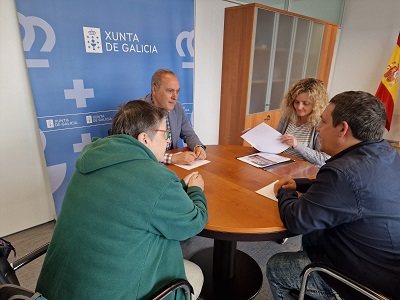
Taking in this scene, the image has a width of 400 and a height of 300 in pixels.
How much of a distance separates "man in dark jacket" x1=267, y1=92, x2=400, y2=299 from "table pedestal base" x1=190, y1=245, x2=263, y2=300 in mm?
685

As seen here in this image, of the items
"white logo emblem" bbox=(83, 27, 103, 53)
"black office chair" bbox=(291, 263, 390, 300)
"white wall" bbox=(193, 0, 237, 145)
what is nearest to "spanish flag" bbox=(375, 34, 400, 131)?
"white wall" bbox=(193, 0, 237, 145)

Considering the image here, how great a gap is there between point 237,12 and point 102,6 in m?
1.53

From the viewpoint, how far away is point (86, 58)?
2178 mm

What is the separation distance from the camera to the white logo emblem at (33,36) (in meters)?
1.87

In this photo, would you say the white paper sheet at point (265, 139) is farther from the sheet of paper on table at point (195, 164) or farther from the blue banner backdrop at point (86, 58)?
the blue banner backdrop at point (86, 58)

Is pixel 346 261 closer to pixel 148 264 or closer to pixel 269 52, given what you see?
pixel 148 264

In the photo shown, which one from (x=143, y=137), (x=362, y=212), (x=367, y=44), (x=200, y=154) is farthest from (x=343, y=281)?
(x=367, y=44)

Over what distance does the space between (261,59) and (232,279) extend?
8.37 feet

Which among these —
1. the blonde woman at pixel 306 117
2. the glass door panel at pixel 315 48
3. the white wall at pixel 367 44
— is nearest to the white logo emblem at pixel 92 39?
the blonde woman at pixel 306 117

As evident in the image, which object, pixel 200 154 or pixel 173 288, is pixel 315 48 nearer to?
pixel 200 154

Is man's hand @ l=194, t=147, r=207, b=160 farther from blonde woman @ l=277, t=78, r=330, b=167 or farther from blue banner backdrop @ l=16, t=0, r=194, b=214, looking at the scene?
blue banner backdrop @ l=16, t=0, r=194, b=214

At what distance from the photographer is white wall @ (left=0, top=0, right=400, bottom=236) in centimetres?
197

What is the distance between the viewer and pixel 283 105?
85.8 inches

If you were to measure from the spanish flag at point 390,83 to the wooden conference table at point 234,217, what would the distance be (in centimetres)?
343
